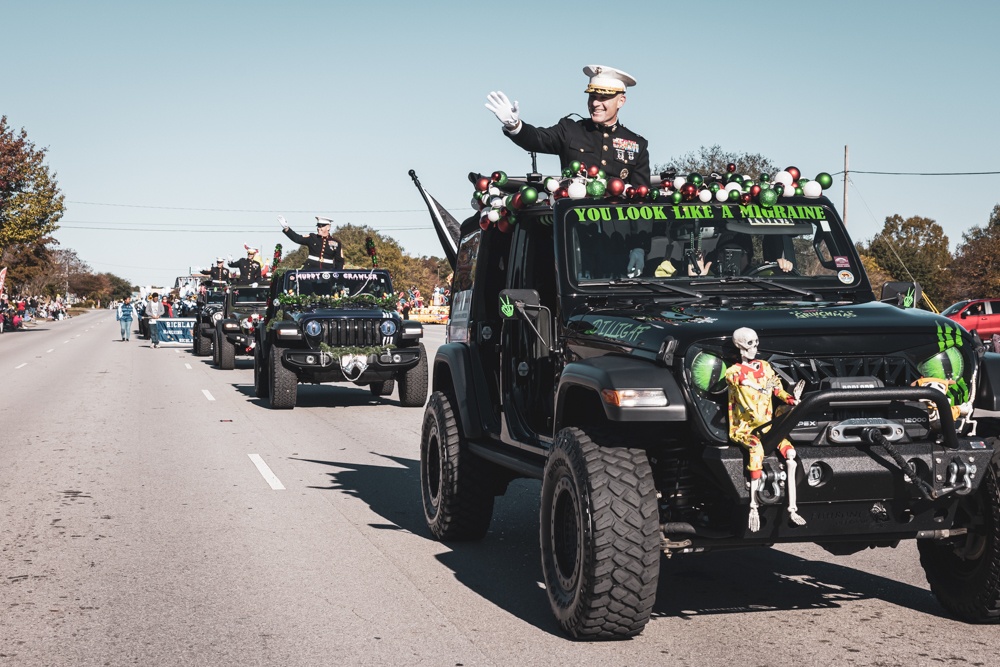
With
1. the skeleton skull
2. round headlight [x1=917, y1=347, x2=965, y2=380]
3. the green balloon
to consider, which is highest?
the green balloon

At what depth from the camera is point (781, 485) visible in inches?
183

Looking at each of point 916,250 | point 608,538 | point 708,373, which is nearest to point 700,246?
point 708,373

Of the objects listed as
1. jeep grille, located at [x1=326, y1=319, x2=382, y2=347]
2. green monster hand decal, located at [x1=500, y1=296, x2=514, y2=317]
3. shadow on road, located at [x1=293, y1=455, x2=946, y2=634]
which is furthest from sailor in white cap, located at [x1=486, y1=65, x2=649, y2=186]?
jeep grille, located at [x1=326, y1=319, x2=382, y2=347]

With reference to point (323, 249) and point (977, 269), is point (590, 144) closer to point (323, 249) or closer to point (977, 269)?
point (323, 249)

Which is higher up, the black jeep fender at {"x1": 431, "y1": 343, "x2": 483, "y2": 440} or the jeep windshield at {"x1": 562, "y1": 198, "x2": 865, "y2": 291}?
the jeep windshield at {"x1": 562, "y1": 198, "x2": 865, "y2": 291}

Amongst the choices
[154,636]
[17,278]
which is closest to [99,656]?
[154,636]

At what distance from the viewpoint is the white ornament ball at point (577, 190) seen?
249 inches

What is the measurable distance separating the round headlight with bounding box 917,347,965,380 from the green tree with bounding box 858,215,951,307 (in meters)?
75.7

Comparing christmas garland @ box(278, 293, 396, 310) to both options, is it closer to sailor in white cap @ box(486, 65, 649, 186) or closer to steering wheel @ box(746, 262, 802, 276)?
sailor in white cap @ box(486, 65, 649, 186)

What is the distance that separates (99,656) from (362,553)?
7.58 ft

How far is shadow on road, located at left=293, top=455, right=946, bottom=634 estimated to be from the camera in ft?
19.3

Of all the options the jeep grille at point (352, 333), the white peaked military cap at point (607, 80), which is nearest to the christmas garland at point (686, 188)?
the white peaked military cap at point (607, 80)

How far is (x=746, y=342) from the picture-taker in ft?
15.6

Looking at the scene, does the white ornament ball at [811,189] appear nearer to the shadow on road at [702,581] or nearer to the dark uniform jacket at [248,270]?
the shadow on road at [702,581]
